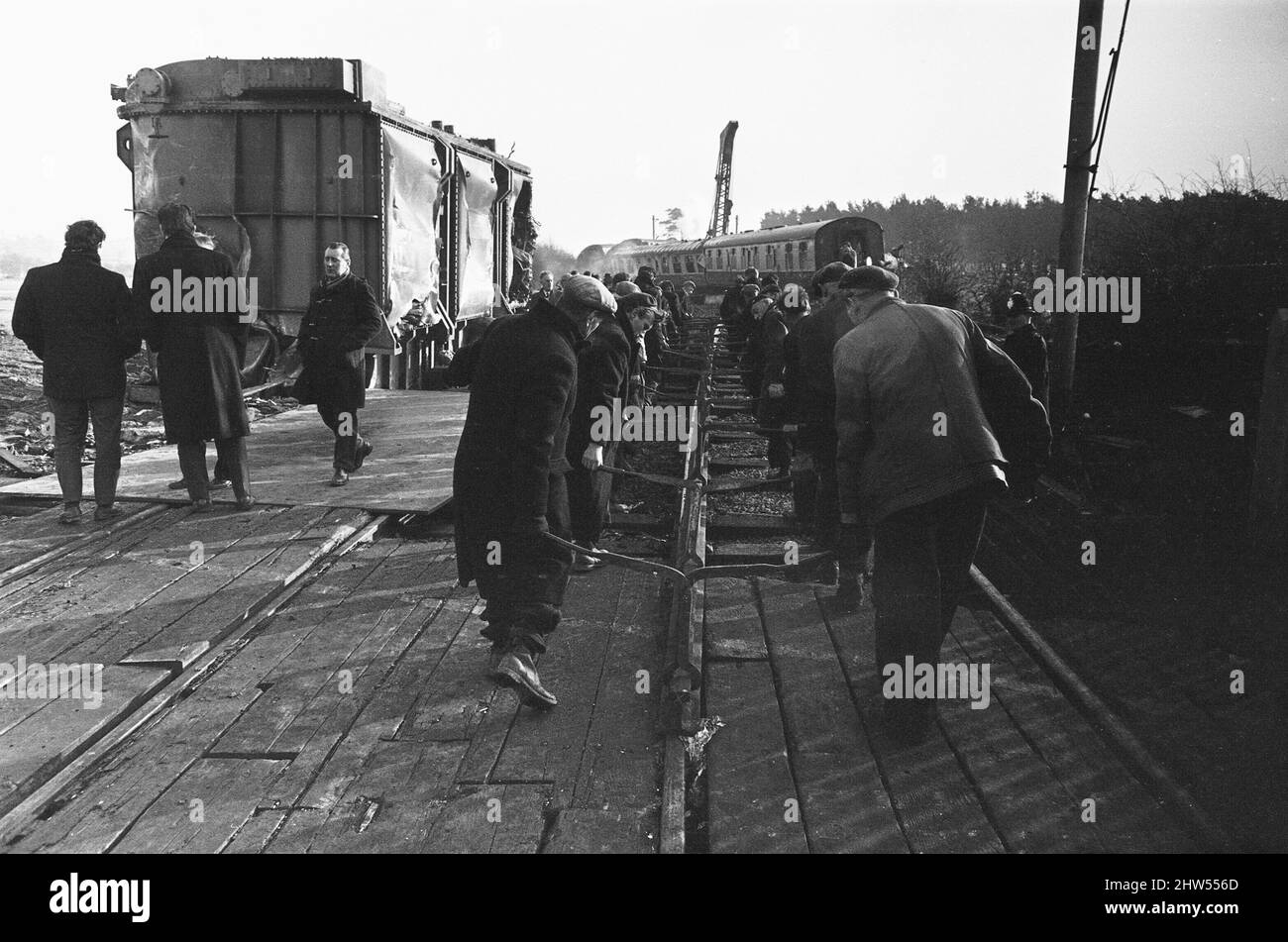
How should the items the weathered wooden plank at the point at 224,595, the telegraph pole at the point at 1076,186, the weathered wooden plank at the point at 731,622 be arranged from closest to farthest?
the weathered wooden plank at the point at 224,595, the weathered wooden plank at the point at 731,622, the telegraph pole at the point at 1076,186

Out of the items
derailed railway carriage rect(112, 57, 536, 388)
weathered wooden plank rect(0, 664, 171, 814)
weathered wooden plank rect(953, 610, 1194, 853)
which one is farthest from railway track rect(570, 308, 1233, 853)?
derailed railway carriage rect(112, 57, 536, 388)

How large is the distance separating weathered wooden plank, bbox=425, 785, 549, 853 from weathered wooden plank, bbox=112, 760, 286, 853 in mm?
635

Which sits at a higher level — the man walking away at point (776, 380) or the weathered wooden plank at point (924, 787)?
the man walking away at point (776, 380)

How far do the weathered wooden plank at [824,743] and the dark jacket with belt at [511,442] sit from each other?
1291mm

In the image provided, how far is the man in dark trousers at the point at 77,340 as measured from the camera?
6.70m

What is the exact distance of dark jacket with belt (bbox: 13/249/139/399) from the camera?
6699mm

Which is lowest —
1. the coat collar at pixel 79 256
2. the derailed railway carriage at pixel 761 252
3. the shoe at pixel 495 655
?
the shoe at pixel 495 655

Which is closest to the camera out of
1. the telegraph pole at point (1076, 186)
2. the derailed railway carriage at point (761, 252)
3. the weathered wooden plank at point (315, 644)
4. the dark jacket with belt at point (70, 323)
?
the weathered wooden plank at point (315, 644)

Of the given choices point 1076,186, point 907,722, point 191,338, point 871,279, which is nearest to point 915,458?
point 871,279

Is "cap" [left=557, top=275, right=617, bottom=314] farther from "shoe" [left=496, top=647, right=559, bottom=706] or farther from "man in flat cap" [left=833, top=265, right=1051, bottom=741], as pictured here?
"shoe" [left=496, top=647, right=559, bottom=706]

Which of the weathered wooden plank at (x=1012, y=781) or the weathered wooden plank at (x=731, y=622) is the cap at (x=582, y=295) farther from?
the weathered wooden plank at (x=1012, y=781)

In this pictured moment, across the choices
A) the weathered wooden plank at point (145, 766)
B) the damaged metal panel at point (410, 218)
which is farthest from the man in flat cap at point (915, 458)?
the damaged metal panel at point (410, 218)

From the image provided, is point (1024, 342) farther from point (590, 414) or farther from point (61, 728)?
point (61, 728)
